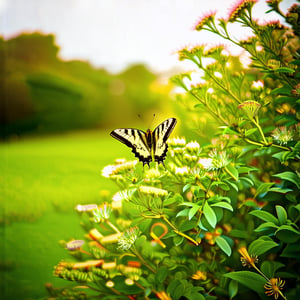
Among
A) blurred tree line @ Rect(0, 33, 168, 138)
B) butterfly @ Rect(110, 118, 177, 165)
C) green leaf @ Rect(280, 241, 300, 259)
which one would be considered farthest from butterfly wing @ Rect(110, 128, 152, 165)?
blurred tree line @ Rect(0, 33, 168, 138)

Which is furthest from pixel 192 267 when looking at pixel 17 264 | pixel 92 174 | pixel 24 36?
pixel 24 36

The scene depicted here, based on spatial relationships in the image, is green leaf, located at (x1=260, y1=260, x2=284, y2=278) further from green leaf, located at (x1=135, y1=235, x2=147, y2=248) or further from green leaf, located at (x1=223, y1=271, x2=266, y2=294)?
green leaf, located at (x1=135, y1=235, x2=147, y2=248)

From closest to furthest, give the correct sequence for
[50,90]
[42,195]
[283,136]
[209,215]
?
[209,215], [283,136], [42,195], [50,90]

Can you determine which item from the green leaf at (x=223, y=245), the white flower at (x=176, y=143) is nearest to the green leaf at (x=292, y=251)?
the green leaf at (x=223, y=245)

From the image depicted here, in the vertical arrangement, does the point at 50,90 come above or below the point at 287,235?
above

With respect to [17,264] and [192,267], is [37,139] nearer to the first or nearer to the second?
[17,264]

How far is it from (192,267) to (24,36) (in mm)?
1358

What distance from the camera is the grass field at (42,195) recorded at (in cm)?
121

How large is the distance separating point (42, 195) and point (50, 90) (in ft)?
1.83

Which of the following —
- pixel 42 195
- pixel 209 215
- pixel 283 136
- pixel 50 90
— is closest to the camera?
pixel 209 215

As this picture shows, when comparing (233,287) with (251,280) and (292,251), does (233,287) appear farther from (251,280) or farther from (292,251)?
(292,251)

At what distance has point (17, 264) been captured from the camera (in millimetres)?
1248

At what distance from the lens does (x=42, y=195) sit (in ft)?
4.48

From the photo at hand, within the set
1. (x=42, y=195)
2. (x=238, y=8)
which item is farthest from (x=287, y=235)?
(x=42, y=195)
